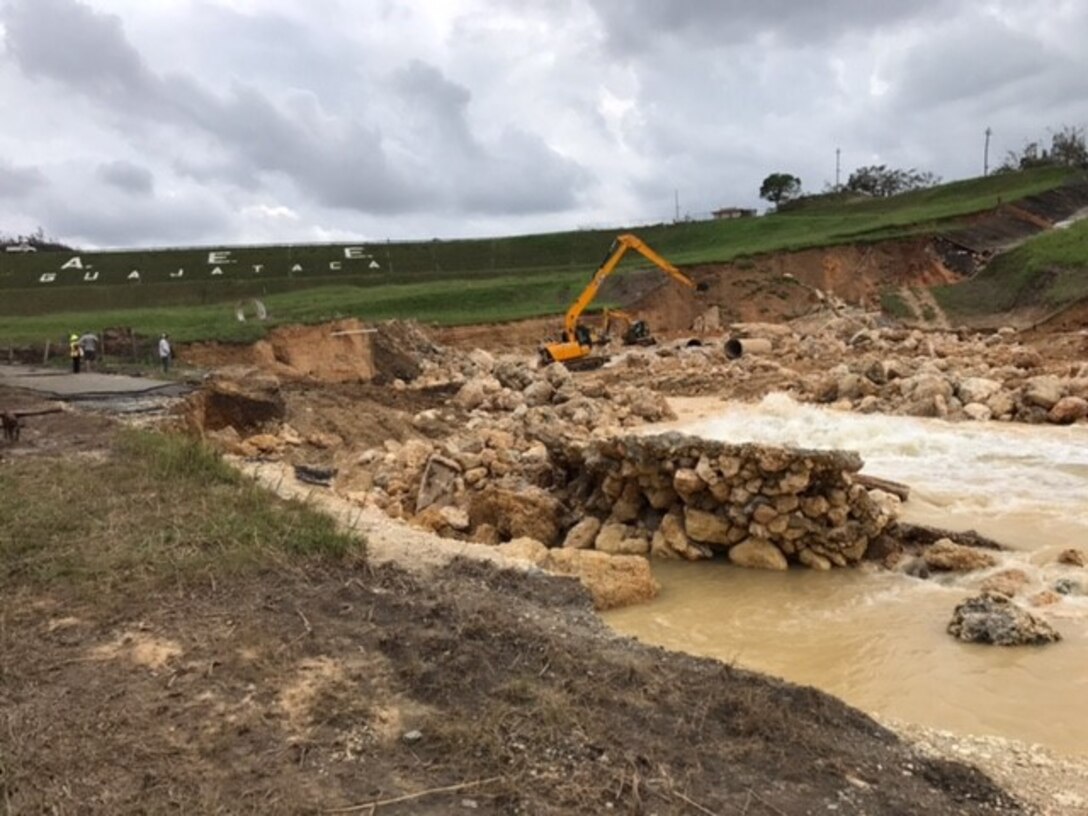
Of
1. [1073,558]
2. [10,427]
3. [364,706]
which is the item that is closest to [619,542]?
[1073,558]

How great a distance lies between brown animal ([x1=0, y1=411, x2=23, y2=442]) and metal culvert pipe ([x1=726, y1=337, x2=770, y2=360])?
78.6 feet

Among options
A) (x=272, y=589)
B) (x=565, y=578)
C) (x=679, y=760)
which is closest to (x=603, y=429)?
(x=565, y=578)

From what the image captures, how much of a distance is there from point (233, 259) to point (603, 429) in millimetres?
47681

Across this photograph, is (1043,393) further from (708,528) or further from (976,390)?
(708,528)

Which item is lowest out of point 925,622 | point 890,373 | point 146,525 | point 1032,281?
point 925,622

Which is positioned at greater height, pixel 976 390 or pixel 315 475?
pixel 976 390

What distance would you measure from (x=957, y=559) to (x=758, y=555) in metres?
2.16

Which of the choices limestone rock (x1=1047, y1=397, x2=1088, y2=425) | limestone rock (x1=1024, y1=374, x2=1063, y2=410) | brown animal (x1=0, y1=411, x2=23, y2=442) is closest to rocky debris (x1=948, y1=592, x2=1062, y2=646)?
brown animal (x1=0, y1=411, x2=23, y2=442)

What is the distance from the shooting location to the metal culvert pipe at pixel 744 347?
1257 inches

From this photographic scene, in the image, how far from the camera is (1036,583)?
959 cm

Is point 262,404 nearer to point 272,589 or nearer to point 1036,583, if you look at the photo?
point 272,589

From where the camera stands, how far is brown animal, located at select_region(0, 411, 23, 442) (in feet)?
38.1

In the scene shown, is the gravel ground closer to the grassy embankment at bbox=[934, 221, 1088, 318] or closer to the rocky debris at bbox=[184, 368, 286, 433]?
the rocky debris at bbox=[184, 368, 286, 433]

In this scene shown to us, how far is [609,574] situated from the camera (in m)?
9.30
